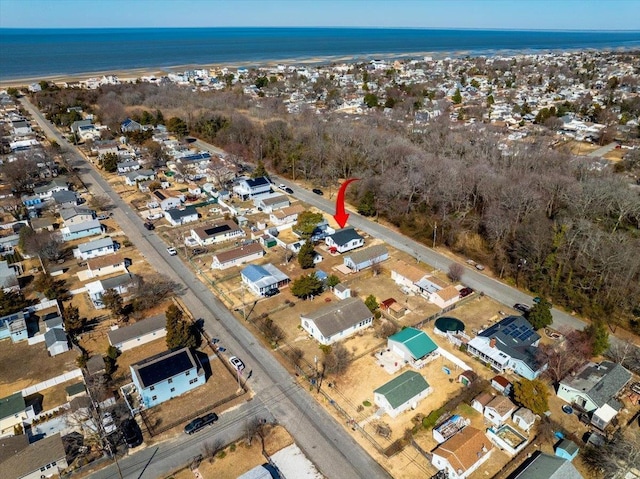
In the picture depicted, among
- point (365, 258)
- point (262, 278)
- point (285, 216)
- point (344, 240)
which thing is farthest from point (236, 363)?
point (285, 216)

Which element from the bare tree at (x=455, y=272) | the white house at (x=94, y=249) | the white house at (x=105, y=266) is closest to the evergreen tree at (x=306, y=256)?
the bare tree at (x=455, y=272)

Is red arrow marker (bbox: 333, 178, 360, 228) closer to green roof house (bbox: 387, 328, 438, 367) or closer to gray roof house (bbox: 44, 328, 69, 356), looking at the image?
green roof house (bbox: 387, 328, 438, 367)

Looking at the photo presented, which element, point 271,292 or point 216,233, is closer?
point 271,292

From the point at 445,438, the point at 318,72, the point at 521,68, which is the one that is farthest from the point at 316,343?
the point at 521,68

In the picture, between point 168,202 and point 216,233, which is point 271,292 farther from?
point 168,202

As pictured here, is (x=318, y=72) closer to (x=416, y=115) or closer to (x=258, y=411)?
(x=416, y=115)

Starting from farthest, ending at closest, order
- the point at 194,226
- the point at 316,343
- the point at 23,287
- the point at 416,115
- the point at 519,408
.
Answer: the point at 416,115
the point at 194,226
the point at 23,287
the point at 316,343
the point at 519,408
